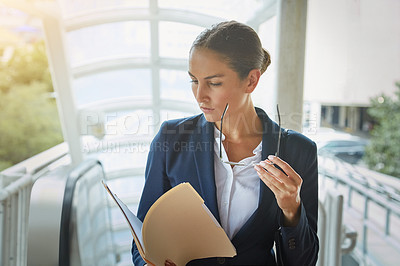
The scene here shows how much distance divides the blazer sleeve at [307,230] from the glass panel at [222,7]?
417mm

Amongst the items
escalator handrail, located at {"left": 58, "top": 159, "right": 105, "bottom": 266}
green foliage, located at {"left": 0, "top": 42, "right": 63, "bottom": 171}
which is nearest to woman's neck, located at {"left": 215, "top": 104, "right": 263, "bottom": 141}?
escalator handrail, located at {"left": 58, "top": 159, "right": 105, "bottom": 266}

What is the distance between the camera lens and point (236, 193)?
31.0 inches

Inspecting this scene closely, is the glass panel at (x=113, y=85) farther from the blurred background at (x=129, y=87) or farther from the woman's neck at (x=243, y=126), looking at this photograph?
the woman's neck at (x=243, y=126)

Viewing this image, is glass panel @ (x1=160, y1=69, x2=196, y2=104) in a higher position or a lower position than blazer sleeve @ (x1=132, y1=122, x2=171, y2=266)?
higher

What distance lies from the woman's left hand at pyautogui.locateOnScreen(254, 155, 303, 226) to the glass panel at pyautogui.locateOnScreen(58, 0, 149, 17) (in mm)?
600

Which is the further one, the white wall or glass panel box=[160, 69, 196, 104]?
the white wall

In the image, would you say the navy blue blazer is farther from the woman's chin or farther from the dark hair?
the dark hair

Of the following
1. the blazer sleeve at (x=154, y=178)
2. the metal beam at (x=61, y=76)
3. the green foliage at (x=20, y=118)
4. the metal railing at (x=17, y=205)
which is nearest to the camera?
the blazer sleeve at (x=154, y=178)

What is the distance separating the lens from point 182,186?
0.70 m

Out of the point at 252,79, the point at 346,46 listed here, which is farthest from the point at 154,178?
the point at 346,46

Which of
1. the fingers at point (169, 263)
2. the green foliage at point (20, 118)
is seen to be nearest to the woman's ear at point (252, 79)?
the fingers at point (169, 263)

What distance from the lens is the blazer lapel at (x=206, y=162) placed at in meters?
0.77

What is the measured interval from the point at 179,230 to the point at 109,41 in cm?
61

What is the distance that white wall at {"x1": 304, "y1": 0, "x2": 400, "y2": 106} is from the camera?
96cm
